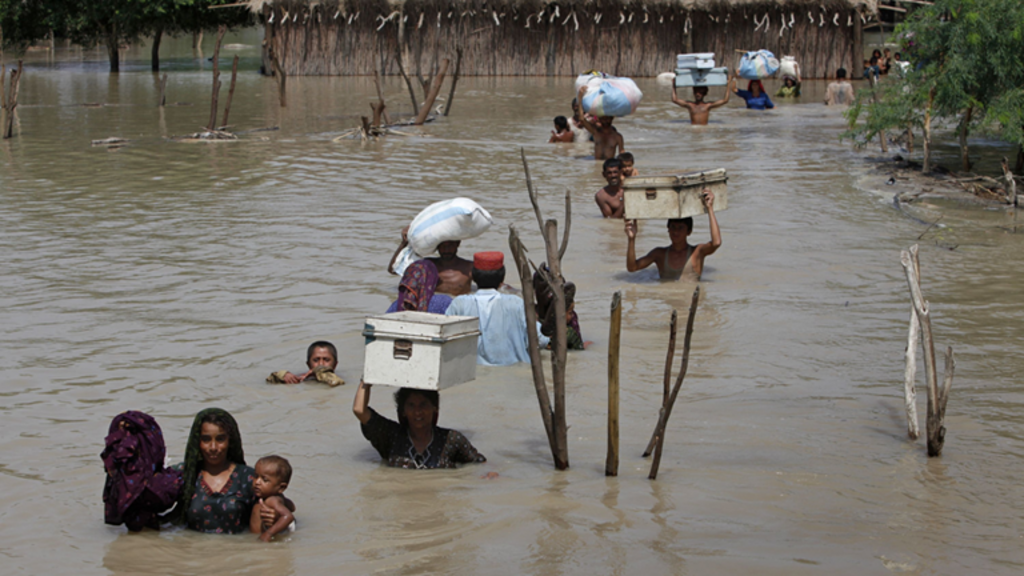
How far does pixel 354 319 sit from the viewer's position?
7355 millimetres

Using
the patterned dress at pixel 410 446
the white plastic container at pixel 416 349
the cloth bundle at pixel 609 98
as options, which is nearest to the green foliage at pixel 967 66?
the cloth bundle at pixel 609 98

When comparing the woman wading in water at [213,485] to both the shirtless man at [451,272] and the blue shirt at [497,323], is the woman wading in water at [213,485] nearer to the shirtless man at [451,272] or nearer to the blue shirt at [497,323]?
the blue shirt at [497,323]

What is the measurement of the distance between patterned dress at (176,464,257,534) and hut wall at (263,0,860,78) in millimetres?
23818

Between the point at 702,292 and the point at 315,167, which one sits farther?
the point at 315,167

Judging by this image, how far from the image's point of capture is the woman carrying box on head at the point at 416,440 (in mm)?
4660

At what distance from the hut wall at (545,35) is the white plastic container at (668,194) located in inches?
803

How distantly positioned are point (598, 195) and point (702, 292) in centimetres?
286

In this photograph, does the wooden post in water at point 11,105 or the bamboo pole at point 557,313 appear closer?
the bamboo pole at point 557,313

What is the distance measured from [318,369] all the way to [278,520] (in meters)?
2.07

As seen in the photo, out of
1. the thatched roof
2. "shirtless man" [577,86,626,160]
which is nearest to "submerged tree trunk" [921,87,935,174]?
"shirtless man" [577,86,626,160]

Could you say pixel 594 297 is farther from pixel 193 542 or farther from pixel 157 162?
pixel 157 162

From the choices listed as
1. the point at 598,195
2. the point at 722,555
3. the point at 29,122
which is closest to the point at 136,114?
the point at 29,122

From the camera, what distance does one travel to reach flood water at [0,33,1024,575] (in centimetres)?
392

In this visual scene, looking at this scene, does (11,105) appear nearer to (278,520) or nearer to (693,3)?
(278,520)
